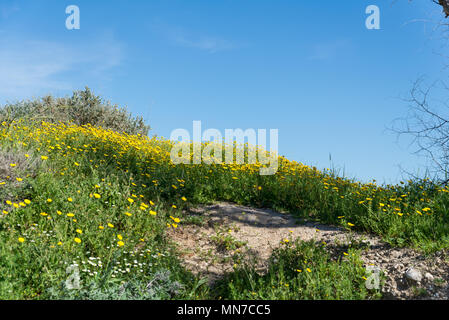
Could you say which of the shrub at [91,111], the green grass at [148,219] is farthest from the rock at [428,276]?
the shrub at [91,111]

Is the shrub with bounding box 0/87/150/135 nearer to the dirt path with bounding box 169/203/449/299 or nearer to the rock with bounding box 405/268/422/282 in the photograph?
the dirt path with bounding box 169/203/449/299

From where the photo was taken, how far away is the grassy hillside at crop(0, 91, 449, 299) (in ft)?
13.1

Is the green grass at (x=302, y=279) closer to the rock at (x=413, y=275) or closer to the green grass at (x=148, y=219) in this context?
the green grass at (x=148, y=219)

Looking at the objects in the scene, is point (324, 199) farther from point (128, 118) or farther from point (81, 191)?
point (128, 118)

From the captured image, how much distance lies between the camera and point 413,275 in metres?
4.17

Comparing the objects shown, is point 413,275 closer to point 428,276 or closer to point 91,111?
point 428,276

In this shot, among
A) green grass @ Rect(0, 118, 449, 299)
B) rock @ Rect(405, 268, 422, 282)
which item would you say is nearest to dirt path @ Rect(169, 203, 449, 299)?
rock @ Rect(405, 268, 422, 282)

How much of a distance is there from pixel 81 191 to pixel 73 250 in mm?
1711

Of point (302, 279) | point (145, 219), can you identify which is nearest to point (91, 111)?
point (145, 219)

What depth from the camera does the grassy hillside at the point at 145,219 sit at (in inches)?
157

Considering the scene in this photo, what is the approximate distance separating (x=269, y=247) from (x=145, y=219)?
1.94m

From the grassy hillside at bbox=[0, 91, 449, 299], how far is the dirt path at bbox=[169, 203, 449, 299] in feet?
0.79

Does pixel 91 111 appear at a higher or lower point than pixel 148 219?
higher
